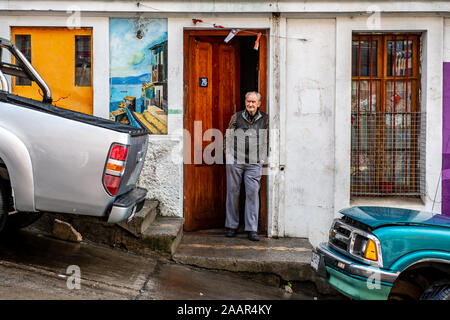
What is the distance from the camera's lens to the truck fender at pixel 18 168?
411 centimetres

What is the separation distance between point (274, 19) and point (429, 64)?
2.33 m

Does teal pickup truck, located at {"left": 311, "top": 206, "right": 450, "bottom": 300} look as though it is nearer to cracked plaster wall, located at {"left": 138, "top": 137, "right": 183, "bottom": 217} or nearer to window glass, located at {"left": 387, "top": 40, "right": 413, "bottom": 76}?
cracked plaster wall, located at {"left": 138, "top": 137, "right": 183, "bottom": 217}

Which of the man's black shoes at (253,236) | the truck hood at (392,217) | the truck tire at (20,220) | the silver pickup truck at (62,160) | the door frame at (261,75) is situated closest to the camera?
the truck hood at (392,217)

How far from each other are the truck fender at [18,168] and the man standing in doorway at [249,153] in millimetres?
3054

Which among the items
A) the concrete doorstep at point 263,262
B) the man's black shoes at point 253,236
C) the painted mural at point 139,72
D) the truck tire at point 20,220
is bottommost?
the concrete doorstep at point 263,262

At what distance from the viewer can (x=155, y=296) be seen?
466cm

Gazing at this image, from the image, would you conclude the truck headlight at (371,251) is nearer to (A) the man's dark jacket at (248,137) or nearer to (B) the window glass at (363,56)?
(A) the man's dark jacket at (248,137)

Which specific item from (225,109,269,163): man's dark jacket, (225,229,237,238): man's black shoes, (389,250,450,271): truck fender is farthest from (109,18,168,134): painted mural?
(389,250,450,271): truck fender

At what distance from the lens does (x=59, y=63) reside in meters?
6.78

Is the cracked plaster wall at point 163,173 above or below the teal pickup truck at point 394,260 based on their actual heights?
above

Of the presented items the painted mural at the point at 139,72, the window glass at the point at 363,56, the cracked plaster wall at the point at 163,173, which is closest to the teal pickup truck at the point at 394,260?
the cracked plaster wall at the point at 163,173

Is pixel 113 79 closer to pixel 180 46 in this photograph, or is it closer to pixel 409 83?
pixel 180 46

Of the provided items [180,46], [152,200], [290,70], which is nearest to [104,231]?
[152,200]

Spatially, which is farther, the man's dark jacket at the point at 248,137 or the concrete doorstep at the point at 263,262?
the man's dark jacket at the point at 248,137
